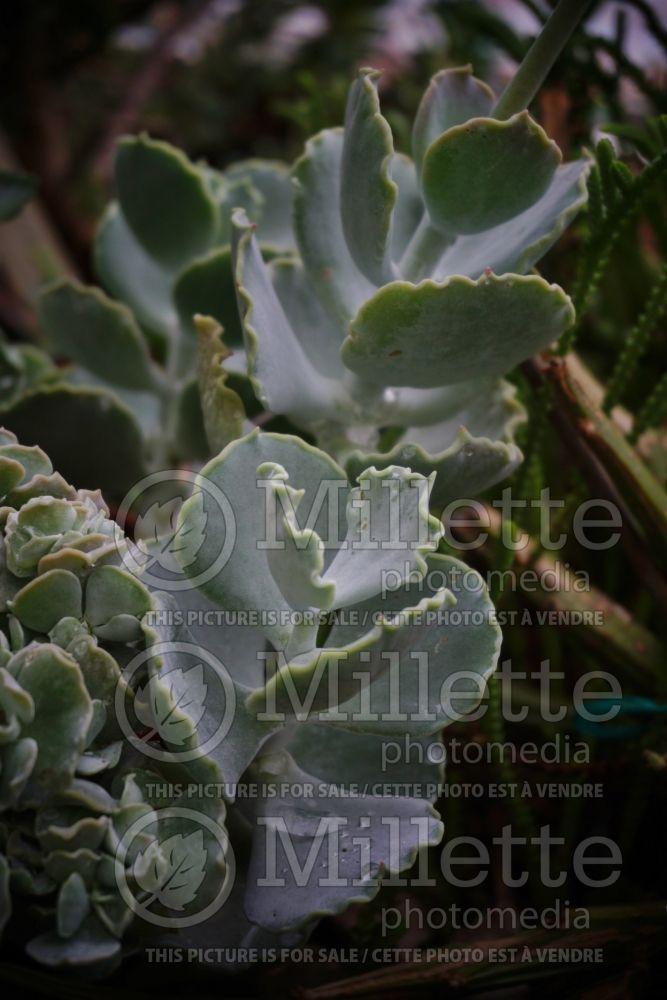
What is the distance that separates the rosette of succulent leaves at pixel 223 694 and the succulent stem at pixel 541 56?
19 centimetres

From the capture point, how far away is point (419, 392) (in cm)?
53

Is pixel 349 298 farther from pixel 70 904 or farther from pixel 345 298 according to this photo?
pixel 70 904

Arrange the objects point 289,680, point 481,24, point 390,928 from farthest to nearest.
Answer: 1. point 481,24
2. point 390,928
3. point 289,680

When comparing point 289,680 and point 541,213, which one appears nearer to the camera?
point 289,680

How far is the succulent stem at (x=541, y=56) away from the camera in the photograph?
432 mm

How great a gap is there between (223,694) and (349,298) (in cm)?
23

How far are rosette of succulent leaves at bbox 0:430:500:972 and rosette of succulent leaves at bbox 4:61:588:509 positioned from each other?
0.07 metres

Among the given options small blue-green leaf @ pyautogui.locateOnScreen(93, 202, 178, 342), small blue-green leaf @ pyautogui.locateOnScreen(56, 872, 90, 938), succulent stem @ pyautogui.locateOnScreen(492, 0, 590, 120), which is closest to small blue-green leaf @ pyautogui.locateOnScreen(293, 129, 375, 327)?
succulent stem @ pyautogui.locateOnScreen(492, 0, 590, 120)

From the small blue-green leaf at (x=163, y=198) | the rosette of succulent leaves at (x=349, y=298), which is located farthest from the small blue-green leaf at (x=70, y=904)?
the small blue-green leaf at (x=163, y=198)

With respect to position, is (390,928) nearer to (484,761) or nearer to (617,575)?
(484,761)

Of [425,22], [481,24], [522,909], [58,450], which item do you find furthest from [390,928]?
[425,22]

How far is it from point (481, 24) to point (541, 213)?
1.04ft

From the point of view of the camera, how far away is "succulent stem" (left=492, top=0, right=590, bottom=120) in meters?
0.43

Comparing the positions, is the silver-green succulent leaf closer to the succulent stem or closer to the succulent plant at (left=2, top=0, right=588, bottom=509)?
the succulent plant at (left=2, top=0, right=588, bottom=509)
